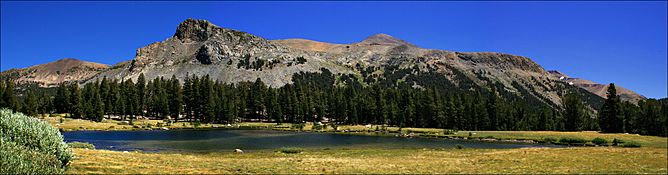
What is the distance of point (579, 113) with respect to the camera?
13988 cm

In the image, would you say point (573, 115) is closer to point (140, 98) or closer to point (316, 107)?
point (316, 107)

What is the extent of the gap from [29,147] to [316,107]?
15822 cm

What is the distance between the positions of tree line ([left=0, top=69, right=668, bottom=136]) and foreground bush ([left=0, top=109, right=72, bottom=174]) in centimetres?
12377

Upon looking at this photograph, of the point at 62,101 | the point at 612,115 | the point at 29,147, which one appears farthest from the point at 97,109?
the point at 612,115

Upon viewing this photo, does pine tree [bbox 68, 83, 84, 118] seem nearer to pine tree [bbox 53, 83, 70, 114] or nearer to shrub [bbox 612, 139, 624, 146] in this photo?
pine tree [bbox 53, 83, 70, 114]

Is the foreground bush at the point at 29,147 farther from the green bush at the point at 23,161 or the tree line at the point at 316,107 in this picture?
the tree line at the point at 316,107

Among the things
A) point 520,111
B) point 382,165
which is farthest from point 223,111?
point 382,165

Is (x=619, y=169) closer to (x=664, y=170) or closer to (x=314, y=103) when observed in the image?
(x=664, y=170)

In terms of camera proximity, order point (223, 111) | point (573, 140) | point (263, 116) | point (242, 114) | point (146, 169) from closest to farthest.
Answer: point (146, 169) < point (573, 140) < point (223, 111) < point (242, 114) < point (263, 116)

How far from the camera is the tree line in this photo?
13875 cm

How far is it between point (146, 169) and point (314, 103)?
506ft

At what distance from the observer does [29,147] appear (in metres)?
23.8

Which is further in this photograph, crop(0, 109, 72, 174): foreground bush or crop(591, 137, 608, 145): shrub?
crop(591, 137, 608, 145): shrub

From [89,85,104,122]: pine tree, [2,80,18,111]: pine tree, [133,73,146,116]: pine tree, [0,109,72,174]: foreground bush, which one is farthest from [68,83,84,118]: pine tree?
[0,109,72,174]: foreground bush
